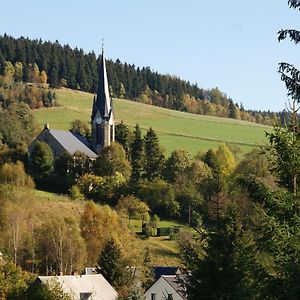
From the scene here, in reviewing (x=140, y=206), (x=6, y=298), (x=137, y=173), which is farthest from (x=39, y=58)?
(x=6, y=298)

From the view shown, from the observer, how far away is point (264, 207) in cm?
1886

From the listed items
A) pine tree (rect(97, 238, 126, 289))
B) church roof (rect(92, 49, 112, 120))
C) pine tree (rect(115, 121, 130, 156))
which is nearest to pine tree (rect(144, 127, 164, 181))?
pine tree (rect(115, 121, 130, 156))

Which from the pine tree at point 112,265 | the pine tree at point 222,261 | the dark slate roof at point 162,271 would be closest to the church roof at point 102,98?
the dark slate roof at point 162,271

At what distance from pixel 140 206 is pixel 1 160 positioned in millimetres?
18455

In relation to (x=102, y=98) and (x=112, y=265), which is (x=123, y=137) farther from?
(x=112, y=265)

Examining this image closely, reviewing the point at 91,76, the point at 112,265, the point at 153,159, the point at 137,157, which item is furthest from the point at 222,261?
the point at 91,76

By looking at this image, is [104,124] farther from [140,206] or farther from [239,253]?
[239,253]

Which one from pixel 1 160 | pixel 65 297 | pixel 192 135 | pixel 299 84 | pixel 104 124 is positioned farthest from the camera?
pixel 192 135

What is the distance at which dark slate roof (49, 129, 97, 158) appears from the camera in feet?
333

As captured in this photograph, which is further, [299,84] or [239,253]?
[239,253]

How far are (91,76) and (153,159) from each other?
7536cm

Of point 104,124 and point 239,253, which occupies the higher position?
point 104,124

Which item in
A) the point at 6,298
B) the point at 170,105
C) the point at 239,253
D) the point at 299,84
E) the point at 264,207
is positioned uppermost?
the point at 170,105

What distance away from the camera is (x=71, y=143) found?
343 ft
